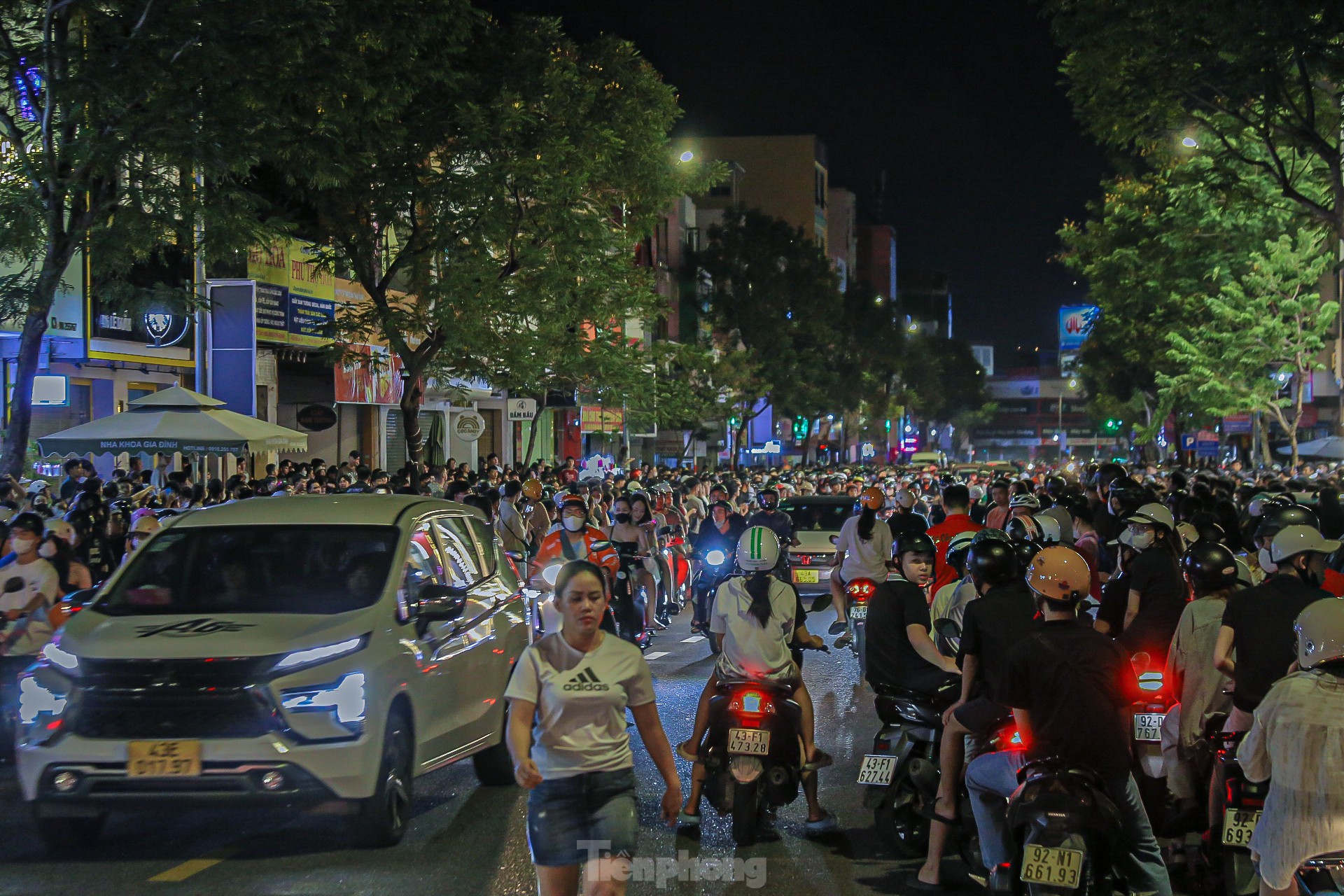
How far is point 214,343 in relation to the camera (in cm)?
2762

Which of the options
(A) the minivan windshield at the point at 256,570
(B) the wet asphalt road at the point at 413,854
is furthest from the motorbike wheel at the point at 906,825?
(A) the minivan windshield at the point at 256,570

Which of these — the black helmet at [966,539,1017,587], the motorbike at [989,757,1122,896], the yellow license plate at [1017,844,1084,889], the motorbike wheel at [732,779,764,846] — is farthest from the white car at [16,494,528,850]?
the yellow license plate at [1017,844,1084,889]

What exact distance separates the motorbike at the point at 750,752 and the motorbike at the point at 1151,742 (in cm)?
172

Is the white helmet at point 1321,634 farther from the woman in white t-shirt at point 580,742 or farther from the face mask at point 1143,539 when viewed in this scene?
the face mask at point 1143,539

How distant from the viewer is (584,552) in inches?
551

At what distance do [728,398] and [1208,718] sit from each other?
50.9m

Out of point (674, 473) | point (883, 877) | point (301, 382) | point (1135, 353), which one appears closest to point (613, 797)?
point (883, 877)

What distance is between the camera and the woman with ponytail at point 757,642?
790 centimetres

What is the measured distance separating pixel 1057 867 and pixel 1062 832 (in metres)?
0.12

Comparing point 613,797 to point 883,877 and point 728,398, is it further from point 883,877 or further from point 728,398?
point 728,398

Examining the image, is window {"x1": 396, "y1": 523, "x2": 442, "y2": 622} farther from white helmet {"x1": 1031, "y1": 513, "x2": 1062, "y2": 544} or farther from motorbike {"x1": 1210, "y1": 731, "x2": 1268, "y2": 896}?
white helmet {"x1": 1031, "y1": 513, "x2": 1062, "y2": 544}

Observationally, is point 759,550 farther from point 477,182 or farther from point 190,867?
point 477,182

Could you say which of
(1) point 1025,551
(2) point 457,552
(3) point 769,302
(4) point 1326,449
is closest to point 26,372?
(2) point 457,552

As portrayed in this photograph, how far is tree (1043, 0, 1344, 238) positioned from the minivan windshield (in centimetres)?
1188
